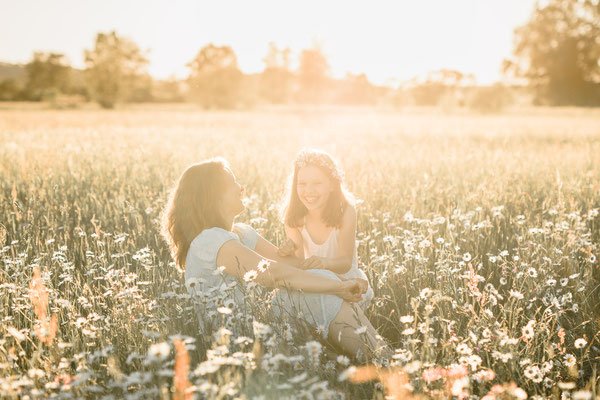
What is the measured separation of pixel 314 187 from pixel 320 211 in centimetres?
22

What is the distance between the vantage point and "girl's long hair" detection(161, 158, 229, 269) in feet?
13.2

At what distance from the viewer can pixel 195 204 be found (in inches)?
158

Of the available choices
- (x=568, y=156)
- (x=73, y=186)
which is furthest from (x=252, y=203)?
(x=568, y=156)

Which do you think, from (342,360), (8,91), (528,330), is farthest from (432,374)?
(8,91)

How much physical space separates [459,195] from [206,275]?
13.1ft

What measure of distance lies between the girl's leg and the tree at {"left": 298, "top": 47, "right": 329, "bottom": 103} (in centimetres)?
8793

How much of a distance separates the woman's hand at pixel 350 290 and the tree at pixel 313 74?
288 ft

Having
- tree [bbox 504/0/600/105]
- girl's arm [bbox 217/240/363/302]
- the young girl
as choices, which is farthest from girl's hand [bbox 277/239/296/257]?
tree [bbox 504/0/600/105]

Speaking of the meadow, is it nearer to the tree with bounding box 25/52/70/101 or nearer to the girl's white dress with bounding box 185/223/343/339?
the girl's white dress with bounding box 185/223/343/339

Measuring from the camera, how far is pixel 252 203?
20.9 ft

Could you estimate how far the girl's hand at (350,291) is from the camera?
11.6 feet

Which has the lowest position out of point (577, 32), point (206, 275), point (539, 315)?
point (539, 315)

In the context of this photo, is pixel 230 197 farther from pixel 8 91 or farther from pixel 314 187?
pixel 8 91

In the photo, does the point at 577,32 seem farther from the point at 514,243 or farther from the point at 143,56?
the point at 514,243
